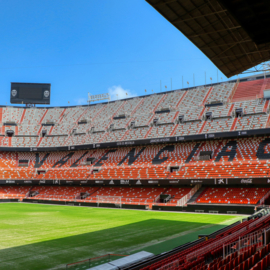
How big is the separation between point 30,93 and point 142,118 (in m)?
28.0

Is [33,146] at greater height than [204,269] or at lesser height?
greater

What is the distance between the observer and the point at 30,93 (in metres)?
64.6

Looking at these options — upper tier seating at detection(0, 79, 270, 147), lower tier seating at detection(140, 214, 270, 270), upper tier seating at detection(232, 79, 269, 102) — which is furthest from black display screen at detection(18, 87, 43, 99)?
lower tier seating at detection(140, 214, 270, 270)

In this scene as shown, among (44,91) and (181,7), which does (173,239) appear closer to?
(181,7)

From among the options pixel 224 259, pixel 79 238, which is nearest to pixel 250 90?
pixel 79 238

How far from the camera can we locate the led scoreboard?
6425cm

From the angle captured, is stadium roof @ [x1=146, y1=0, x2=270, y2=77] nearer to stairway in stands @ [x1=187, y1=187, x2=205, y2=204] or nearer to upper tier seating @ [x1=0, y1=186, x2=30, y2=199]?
stairway in stands @ [x1=187, y1=187, x2=205, y2=204]

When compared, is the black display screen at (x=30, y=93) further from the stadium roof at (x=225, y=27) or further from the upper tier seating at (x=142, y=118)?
the stadium roof at (x=225, y=27)

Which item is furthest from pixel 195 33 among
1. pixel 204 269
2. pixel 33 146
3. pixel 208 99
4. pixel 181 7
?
pixel 33 146

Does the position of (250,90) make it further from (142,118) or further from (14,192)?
(14,192)

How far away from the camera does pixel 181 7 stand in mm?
12711

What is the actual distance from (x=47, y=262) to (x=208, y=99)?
40186 mm

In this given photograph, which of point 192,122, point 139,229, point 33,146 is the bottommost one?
point 139,229

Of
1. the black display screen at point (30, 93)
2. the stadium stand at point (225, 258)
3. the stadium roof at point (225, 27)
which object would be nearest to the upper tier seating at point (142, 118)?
the black display screen at point (30, 93)
